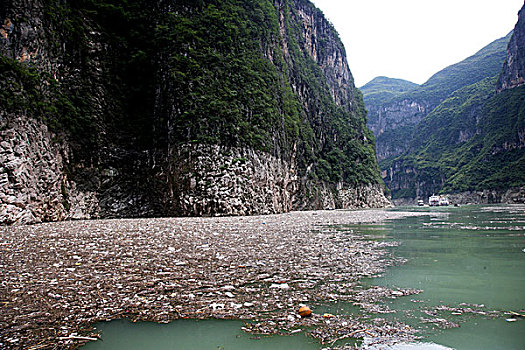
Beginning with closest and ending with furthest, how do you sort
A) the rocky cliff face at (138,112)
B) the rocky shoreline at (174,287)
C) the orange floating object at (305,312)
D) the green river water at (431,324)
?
the green river water at (431,324), the rocky shoreline at (174,287), the orange floating object at (305,312), the rocky cliff face at (138,112)

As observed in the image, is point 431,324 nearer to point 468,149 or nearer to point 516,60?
point 468,149

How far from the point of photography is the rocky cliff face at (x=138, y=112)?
67.4 ft

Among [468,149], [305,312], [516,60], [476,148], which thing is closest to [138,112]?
[305,312]

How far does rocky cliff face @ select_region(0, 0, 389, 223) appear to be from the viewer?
2055 centimetres

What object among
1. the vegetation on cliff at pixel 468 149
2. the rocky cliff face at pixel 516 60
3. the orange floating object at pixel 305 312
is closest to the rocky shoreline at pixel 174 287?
the orange floating object at pixel 305 312

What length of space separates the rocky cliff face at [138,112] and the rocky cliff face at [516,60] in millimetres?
138947

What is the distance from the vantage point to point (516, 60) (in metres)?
133

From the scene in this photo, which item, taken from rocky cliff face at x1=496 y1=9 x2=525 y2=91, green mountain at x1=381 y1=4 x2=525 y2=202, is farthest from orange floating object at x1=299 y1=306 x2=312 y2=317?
rocky cliff face at x1=496 y1=9 x2=525 y2=91

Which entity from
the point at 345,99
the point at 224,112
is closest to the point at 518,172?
the point at 345,99

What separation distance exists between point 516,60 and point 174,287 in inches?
6904

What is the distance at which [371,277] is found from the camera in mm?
5922

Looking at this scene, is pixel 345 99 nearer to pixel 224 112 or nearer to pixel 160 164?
pixel 224 112

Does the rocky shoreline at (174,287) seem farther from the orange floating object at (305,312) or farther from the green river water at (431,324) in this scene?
the green river water at (431,324)

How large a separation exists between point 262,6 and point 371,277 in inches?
1901
